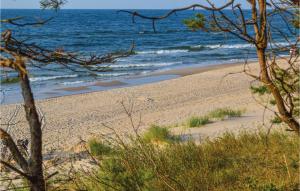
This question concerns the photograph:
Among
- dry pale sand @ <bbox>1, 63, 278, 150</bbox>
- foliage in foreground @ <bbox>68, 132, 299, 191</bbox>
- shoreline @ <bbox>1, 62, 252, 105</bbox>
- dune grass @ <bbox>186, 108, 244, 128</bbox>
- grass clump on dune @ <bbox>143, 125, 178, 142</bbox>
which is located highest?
foliage in foreground @ <bbox>68, 132, 299, 191</bbox>

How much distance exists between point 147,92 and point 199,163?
578 inches

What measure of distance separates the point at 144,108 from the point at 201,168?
474 inches

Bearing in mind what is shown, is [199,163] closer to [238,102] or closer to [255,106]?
[255,106]

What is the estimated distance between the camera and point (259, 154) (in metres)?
5.62

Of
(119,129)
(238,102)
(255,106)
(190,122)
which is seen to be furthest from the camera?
(238,102)

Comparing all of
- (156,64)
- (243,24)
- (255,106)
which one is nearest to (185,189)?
(243,24)

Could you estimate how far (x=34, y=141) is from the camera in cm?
234

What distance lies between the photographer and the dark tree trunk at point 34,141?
2293mm

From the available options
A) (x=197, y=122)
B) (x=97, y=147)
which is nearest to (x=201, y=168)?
(x=97, y=147)

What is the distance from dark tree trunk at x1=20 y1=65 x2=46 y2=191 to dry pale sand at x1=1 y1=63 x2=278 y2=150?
7672 mm

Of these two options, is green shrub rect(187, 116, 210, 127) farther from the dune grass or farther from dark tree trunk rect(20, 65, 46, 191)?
dark tree trunk rect(20, 65, 46, 191)

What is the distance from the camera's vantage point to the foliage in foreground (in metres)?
4.20

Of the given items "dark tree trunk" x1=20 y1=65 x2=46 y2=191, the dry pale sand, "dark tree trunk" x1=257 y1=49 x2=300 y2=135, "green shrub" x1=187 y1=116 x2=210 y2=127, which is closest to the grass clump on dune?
the dry pale sand

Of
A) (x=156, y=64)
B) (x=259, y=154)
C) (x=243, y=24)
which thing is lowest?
(x=156, y=64)
